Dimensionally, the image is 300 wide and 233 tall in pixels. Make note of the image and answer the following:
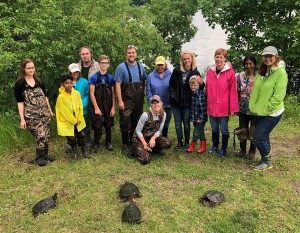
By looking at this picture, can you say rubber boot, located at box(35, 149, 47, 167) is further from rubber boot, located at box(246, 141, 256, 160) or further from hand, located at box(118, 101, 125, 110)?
rubber boot, located at box(246, 141, 256, 160)

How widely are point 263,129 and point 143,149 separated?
6.68 ft

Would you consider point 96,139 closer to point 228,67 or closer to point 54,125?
point 54,125

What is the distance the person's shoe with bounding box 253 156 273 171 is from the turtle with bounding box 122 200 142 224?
2.32m

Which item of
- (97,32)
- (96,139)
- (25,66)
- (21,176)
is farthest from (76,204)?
(97,32)

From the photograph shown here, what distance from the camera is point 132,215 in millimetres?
3904

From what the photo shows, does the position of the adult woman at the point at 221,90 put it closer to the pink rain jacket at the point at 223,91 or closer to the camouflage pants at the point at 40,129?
the pink rain jacket at the point at 223,91

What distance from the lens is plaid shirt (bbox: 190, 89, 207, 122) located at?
18.3 ft

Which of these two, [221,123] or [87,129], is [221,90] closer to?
[221,123]

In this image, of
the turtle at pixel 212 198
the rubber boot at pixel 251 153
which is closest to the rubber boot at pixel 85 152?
the turtle at pixel 212 198

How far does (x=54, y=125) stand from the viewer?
7.20m

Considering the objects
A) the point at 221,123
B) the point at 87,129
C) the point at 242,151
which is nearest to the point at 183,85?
the point at 221,123

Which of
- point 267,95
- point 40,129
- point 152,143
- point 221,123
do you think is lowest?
point 152,143

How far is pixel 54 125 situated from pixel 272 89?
15.6 feet

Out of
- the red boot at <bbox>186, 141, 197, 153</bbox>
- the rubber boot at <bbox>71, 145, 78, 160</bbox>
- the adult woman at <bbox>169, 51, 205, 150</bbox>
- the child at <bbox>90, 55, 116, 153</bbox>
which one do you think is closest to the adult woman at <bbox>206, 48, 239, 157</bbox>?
the adult woman at <bbox>169, 51, 205, 150</bbox>
